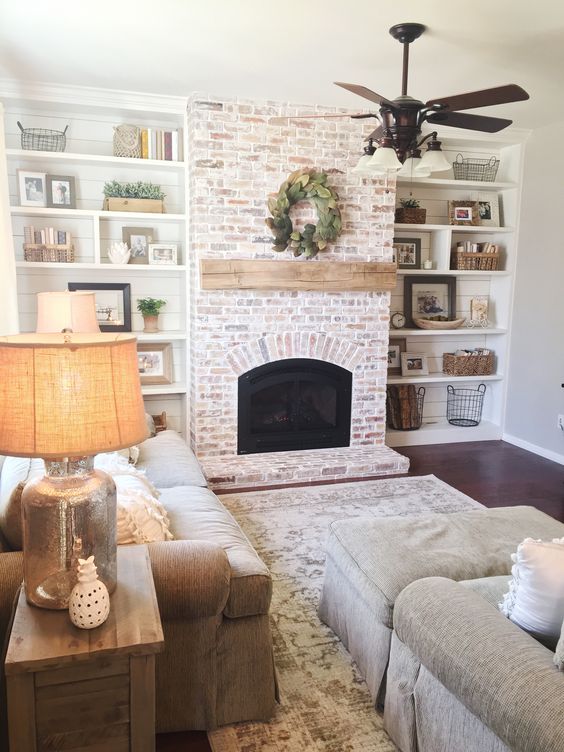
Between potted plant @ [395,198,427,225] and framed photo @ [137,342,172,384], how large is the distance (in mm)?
2238

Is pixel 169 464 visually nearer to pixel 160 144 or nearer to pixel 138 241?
pixel 138 241

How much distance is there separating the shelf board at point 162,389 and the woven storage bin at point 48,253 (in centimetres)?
109

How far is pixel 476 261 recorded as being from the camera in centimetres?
563

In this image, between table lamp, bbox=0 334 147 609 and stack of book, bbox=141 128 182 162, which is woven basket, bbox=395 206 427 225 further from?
table lamp, bbox=0 334 147 609

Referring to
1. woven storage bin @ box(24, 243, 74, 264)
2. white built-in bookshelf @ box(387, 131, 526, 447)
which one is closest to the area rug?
white built-in bookshelf @ box(387, 131, 526, 447)

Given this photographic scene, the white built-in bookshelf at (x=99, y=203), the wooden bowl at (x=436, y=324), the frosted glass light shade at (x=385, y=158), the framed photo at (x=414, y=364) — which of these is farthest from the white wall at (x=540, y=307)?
the white built-in bookshelf at (x=99, y=203)

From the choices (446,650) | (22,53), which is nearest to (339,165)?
(22,53)

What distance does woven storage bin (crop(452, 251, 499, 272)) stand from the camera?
5.61m

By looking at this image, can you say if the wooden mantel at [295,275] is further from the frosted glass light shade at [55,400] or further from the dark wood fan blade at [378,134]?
the frosted glass light shade at [55,400]

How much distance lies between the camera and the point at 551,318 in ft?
17.1

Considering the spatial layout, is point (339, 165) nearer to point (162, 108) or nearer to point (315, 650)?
point (162, 108)

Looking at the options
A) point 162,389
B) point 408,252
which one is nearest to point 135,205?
point 162,389

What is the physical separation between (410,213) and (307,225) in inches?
47.8

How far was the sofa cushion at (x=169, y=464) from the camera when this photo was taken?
3.15m
